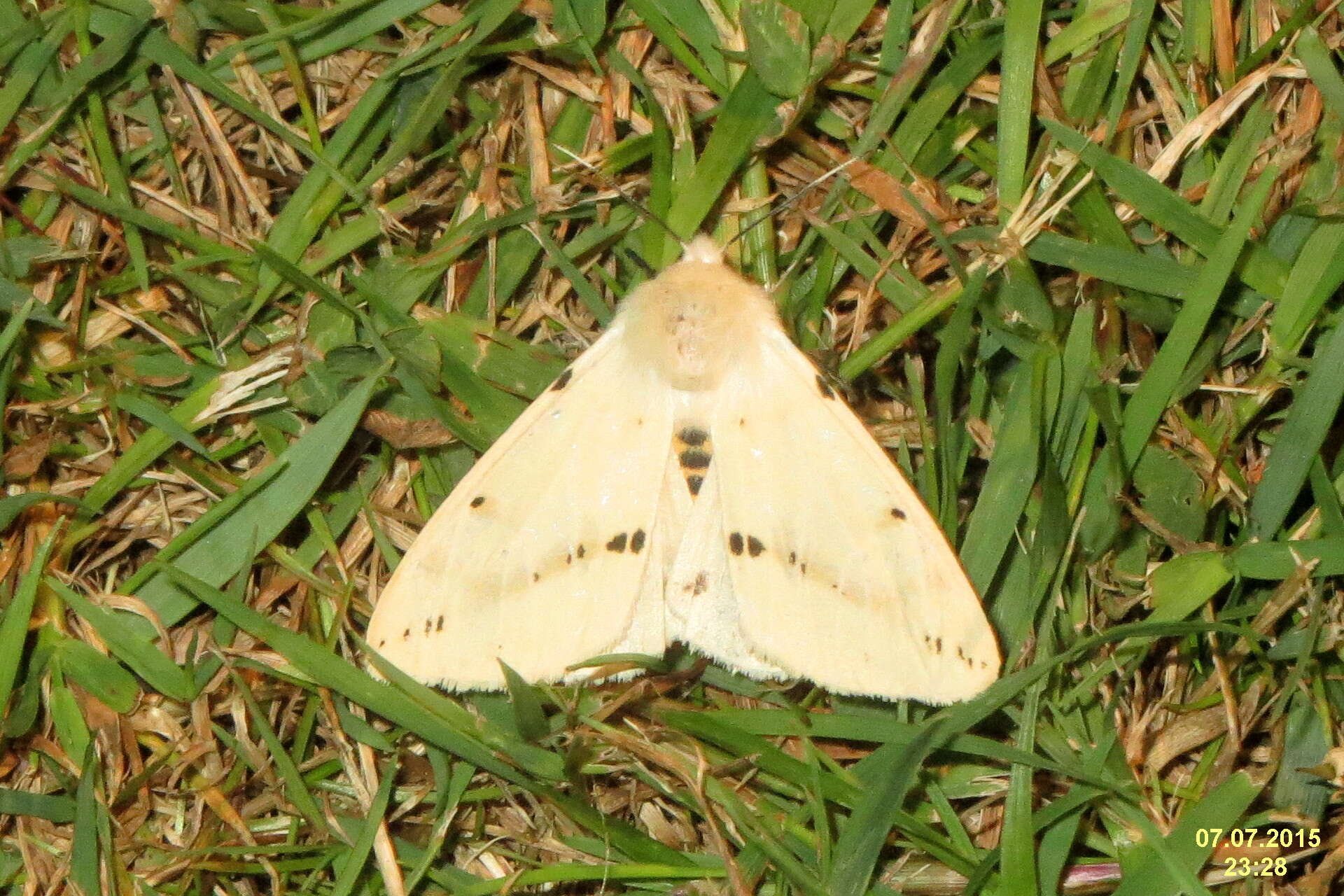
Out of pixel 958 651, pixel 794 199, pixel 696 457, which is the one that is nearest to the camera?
pixel 958 651

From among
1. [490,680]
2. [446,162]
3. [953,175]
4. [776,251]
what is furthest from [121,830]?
[953,175]

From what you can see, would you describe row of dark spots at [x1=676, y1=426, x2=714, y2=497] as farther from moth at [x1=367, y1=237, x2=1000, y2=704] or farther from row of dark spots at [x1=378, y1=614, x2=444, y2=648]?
row of dark spots at [x1=378, y1=614, x2=444, y2=648]

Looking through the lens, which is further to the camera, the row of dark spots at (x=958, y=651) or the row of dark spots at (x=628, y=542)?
the row of dark spots at (x=628, y=542)
